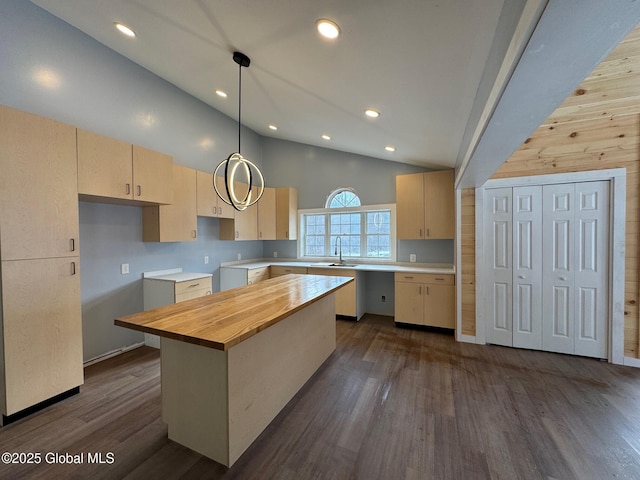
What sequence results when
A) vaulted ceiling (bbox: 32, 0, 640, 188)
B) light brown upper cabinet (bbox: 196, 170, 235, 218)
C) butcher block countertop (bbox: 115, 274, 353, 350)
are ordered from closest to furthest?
vaulted ceiling (bbox: 32, 0, 640, 188)
butcher block countertop (bbox: 115, 274, 353, 350)
light brown upper cabinet (bbox: 196, 170, 235, 218)

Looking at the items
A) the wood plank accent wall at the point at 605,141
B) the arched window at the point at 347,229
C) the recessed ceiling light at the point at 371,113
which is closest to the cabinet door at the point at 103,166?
the recessed ceiling light at the point at 371,113

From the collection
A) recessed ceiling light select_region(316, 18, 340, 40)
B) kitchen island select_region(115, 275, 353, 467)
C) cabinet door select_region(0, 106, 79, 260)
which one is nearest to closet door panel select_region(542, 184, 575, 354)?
kitchen island select_region(115, 275, 353, 467)

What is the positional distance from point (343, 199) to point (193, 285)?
9.96 feet

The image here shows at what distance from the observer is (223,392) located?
156 centimetres

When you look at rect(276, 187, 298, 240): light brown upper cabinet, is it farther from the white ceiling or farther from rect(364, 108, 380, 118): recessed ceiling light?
rect(364, 108, 380, 118): recessed ceiling light

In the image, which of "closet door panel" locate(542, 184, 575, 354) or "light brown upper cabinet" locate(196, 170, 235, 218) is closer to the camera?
"closet door panel" locate(542, 184, 575, 354)

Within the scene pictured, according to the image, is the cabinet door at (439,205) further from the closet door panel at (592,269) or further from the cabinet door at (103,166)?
the cabinet door at (103,166)

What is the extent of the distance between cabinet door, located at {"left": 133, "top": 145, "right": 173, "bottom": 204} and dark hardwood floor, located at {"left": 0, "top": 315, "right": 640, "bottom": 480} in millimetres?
1883

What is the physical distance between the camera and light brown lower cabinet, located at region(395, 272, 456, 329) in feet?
12.0

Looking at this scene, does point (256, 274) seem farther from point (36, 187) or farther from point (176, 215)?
point (36, 187)

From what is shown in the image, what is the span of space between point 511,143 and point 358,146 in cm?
254

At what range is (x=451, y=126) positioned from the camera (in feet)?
7.91

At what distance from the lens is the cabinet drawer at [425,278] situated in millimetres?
3648

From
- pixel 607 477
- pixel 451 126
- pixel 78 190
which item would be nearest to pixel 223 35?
pixel 78 190
